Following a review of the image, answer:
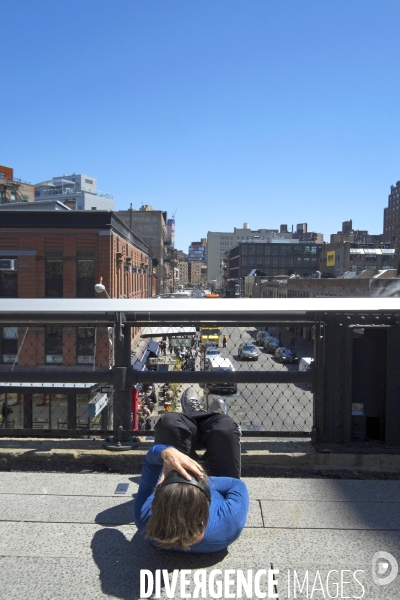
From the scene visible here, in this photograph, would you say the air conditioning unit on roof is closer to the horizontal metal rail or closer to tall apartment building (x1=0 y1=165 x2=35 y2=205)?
the horizontal metal rail

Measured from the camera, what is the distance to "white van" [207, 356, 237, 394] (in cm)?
382

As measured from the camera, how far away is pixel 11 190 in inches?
2266

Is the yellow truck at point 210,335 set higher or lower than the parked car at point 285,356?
higher

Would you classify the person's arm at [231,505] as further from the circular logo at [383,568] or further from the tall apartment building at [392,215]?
the tall apartment building at [392,215]

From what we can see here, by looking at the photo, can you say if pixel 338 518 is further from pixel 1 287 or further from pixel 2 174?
pixel 2 174

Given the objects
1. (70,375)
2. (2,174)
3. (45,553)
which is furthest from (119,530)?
(2,174)

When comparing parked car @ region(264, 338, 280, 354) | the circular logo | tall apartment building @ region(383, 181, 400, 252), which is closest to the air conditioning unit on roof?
parked car @ region(264, 338, 280, 354)

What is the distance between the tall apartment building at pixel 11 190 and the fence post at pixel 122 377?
47290 mm

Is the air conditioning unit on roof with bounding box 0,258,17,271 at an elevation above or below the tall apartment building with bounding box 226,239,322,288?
below

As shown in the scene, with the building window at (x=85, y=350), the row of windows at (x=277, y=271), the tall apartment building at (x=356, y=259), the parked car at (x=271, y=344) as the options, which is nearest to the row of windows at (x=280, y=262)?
the row of windows at (x=277, y=271)

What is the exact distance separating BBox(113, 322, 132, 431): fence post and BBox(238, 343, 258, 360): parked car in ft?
3.13

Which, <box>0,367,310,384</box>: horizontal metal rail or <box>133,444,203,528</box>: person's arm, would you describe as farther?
<box>0,367,310,384</box>: horizontal metal rail

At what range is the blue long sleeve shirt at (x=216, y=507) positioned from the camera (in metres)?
2.27

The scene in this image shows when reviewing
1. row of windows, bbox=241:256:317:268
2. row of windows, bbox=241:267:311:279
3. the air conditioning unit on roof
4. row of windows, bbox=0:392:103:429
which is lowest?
row of windows, bbox=0:392:103:429
